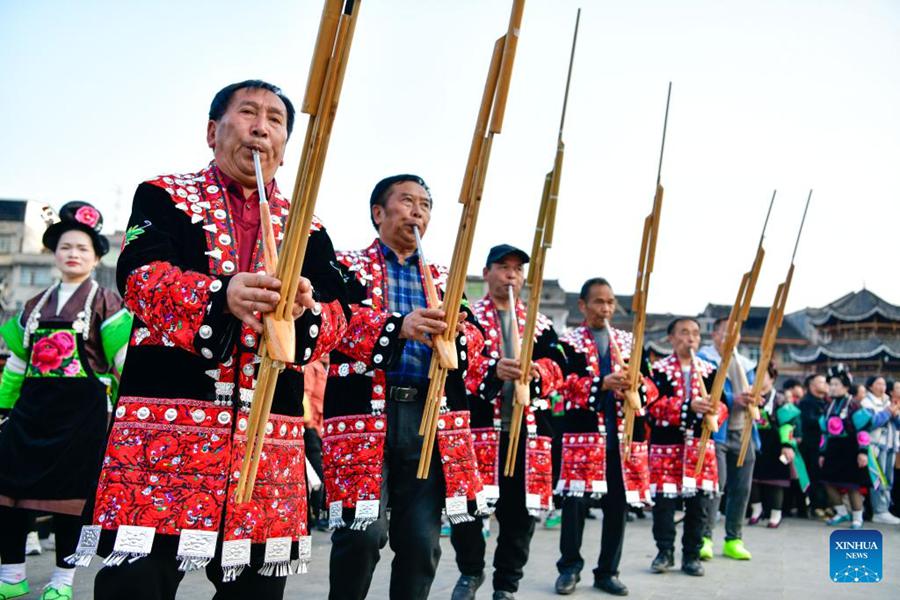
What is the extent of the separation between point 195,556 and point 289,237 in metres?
0.80

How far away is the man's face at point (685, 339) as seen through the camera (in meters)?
6.28

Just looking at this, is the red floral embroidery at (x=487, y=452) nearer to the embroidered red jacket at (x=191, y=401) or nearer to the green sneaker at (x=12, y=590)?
the embroidered red jacket at (x=191, y=401)

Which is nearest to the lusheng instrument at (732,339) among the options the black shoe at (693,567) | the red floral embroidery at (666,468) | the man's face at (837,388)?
the red floral embroidery at (666,468)

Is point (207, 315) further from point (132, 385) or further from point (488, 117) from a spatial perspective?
point (488, 117)

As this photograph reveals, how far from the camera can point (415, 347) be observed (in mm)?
3152

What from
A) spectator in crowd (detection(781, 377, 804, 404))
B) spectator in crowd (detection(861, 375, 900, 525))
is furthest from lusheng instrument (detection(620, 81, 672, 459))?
spectator in crowd (detection(781, 377, 804, 404))

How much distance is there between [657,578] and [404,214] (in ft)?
11.7

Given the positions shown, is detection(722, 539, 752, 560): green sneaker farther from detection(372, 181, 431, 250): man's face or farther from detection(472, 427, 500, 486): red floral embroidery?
detection(372, 181, 431, 250): man's face

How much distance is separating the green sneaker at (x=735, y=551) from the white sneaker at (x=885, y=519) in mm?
4840

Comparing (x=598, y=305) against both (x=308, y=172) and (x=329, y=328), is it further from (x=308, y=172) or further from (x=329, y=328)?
(x=308, y=172)

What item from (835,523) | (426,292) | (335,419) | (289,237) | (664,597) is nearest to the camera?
(289,237)

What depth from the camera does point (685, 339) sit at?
629 centimetres

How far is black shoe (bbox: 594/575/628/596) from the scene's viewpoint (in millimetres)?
4832

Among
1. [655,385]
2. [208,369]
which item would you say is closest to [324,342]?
[208,369]
